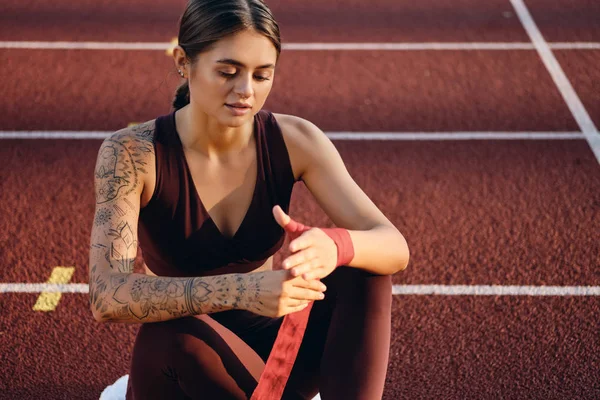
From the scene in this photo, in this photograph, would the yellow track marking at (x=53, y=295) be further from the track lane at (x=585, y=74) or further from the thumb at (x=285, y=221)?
the track lane at (x=585, y=74)


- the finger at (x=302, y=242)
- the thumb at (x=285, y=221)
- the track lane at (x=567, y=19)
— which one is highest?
the track lane at (x=567, y=19)

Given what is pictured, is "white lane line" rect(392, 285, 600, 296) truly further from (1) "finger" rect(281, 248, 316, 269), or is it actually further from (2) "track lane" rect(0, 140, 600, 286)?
(1) "finger" rect(281, 248, 316, 269)

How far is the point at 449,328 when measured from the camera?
3.35m

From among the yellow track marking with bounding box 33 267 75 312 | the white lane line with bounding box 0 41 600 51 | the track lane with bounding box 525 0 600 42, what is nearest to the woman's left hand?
the yellow track marking with bounding box 33 267 75 312

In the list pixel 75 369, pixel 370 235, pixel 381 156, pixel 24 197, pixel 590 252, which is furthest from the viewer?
pixel 381 156

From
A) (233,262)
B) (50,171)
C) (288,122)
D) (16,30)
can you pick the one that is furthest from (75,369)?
(16,30)

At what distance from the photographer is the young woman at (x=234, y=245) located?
2170mm

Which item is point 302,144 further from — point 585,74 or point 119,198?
point 585,74

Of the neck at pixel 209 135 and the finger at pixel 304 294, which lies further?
the neck at pixel 209 135

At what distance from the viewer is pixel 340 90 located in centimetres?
537

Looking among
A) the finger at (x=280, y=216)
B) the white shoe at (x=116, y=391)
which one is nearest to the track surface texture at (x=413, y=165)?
the white shoe at (x=116, y=391)

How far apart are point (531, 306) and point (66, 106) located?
3108mm

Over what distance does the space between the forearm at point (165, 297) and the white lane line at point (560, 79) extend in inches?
123

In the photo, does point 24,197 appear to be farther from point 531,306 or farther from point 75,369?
point 531,306
